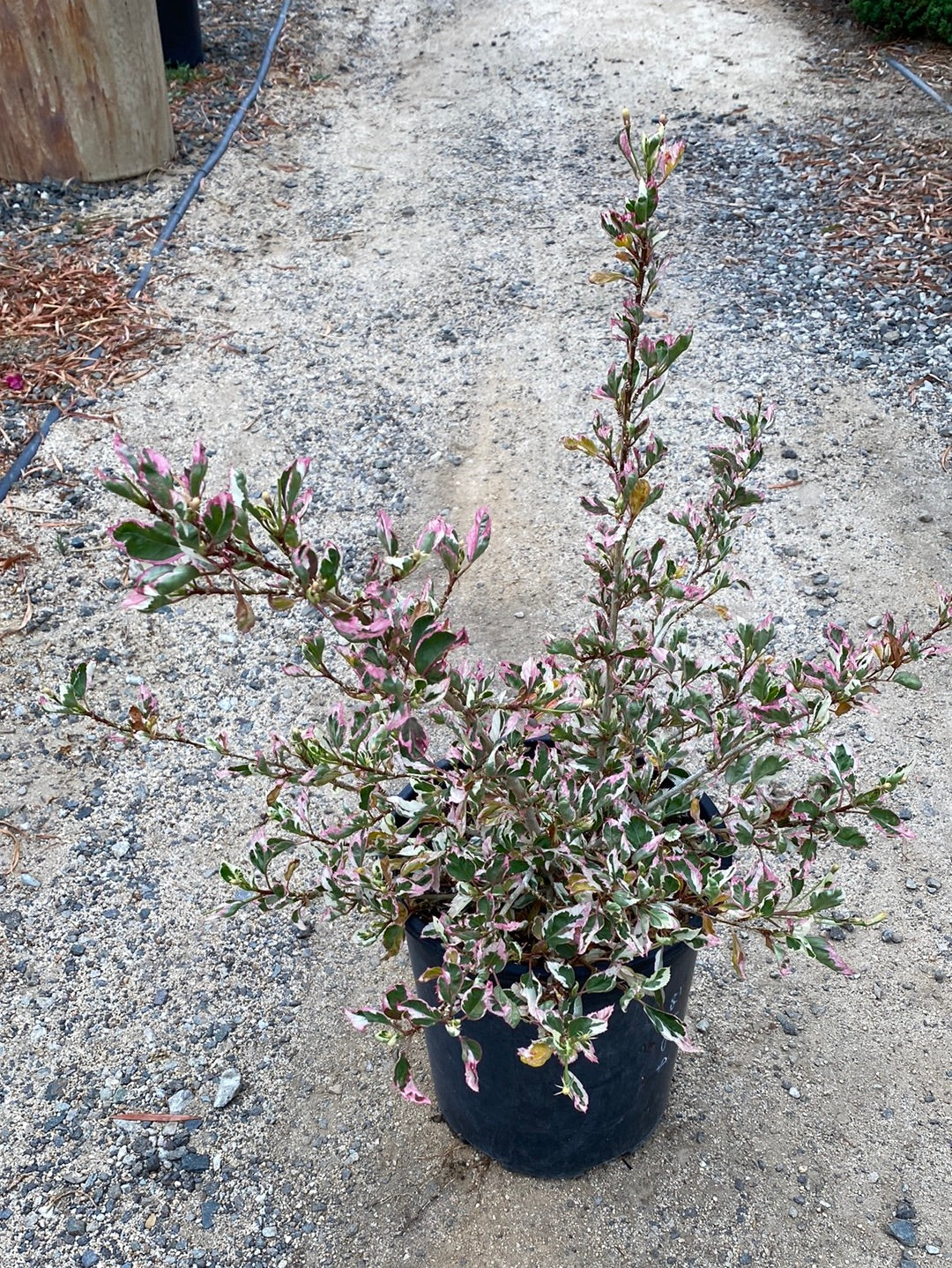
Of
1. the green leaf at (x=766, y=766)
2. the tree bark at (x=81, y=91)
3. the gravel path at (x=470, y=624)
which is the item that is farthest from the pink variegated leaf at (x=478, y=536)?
the tree bark at (x=81, y=91)

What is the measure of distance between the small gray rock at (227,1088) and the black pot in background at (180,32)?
20.2ft

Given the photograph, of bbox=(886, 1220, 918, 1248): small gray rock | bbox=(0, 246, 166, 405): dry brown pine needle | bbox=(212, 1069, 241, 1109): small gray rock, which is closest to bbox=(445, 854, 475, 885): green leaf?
bbox=(212, 1069, 241, 1109): small gray rock

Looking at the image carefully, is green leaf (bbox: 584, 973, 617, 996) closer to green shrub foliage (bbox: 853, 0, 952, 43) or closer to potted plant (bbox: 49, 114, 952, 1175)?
potted plant (bbox: 49, 114, 952, 1175)

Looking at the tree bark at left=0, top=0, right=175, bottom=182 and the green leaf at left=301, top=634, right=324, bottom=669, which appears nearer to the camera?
the green leaf at left=301, top=634, right=324, bottom=669

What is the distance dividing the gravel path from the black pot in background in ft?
2.22

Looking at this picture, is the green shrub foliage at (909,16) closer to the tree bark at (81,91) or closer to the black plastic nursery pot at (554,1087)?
the tree bark at (81,91)

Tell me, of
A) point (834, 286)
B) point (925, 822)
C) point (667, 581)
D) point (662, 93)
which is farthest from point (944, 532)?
point (662, 93)

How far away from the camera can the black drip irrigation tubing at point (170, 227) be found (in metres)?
3.80

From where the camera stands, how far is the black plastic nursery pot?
5.73ft

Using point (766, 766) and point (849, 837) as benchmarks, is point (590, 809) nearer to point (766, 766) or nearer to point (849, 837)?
point (766, 766)

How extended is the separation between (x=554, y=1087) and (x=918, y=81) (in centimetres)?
625

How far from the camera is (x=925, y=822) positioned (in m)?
2.67

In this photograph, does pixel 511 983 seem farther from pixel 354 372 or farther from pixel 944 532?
pixel 354 372

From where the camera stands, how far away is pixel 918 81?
6074mm
